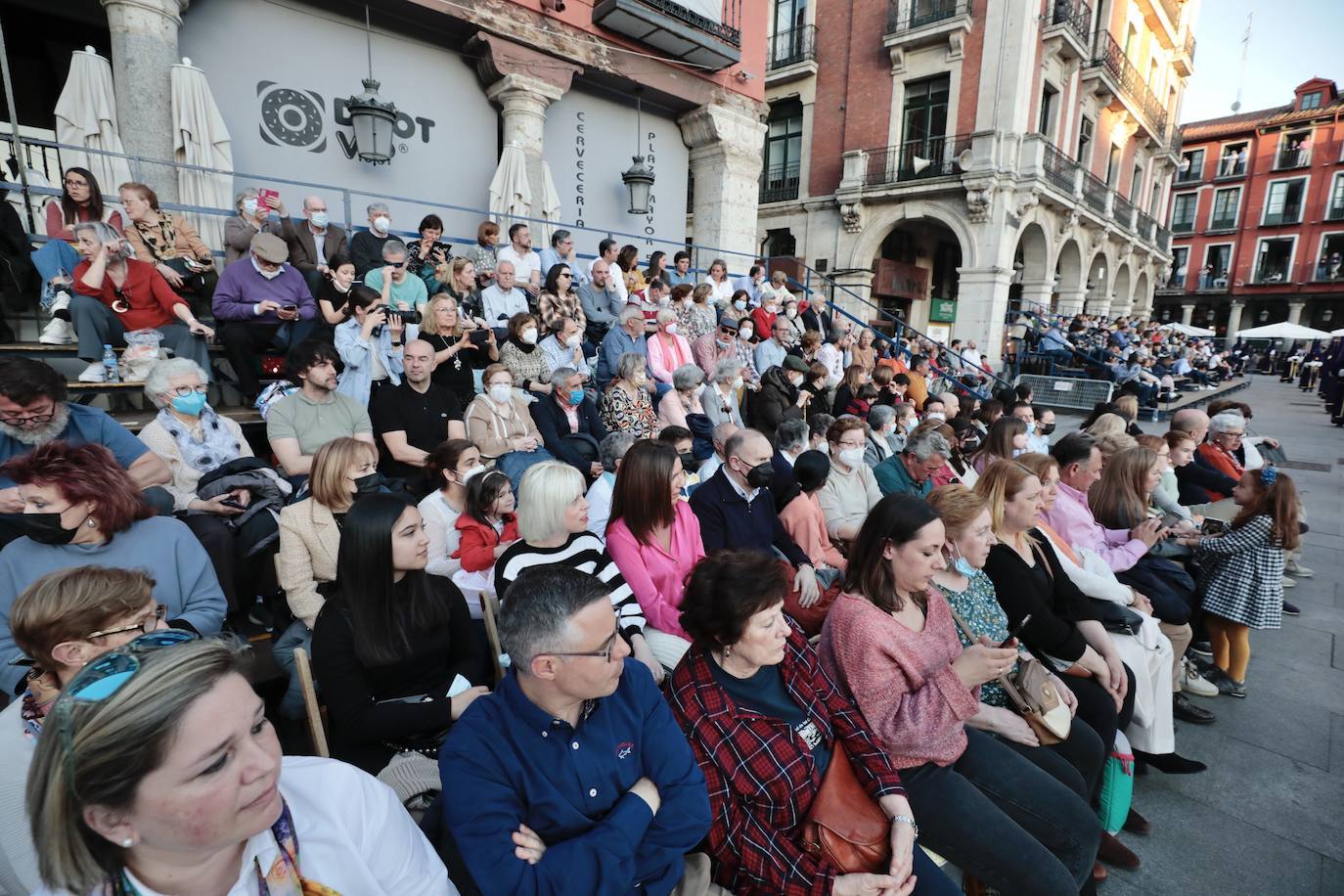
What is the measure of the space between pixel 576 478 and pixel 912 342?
12799 millimetres

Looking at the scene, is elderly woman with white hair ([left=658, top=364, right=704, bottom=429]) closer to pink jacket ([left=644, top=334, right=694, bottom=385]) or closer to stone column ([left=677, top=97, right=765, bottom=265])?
pink jacket ([left=644, top=334, right=694, bottom=385])

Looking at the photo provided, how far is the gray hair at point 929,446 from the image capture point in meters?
4.96

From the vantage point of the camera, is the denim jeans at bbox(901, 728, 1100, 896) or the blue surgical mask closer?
the denim jeans at bbox(901, 728, 1100, 896)

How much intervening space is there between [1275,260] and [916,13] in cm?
3727

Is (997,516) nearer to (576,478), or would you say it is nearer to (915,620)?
(915,620)

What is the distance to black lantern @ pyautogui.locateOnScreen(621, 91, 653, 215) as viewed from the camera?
33.7ft

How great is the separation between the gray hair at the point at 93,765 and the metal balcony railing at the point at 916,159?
20323 millimetres

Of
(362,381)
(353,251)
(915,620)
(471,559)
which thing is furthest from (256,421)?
(915,620)

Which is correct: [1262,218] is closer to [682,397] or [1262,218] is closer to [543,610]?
[682,397]

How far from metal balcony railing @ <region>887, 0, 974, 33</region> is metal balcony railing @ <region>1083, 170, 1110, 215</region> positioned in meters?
6.97

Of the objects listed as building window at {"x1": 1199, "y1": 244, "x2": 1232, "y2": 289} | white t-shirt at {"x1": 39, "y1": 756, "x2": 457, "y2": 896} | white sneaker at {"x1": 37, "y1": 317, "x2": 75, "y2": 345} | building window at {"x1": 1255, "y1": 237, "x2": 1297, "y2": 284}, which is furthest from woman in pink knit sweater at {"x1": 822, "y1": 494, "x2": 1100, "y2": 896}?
building window at {"x1": 1199, "y1": 244, "x2": 1232, "y2": 289}

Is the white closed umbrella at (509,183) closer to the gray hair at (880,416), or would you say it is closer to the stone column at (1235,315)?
the gray hair at (880,416)

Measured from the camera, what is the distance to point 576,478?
111 inches

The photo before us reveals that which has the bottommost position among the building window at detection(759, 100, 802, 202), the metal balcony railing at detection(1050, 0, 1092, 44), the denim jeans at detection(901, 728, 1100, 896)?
the denim jeans at detection(901, 728, 1100, 896)
